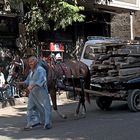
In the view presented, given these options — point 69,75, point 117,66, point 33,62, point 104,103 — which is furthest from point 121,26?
point 33,62

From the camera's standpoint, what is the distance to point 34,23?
21.2 meters

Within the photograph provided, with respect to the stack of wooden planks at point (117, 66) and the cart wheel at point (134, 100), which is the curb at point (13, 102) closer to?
the stack of wooden planks at point (117, 66)

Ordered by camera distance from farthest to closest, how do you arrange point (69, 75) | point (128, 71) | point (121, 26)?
point (121, 26) → point (128, 71) → point (69, 75)

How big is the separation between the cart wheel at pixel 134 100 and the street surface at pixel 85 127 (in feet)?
0.75

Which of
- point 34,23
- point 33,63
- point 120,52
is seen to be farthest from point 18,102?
point 33,63

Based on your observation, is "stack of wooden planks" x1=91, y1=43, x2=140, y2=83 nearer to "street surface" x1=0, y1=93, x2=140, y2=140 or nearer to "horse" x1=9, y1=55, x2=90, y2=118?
"horse" x1=9, y1=55, x2=90, y2=118

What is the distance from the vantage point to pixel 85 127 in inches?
464

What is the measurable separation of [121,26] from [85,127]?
19.3 metres

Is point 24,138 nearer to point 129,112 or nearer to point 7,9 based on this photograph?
point 129,112

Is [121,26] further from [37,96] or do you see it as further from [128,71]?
[37,96]

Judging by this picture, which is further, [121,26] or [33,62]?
[121,26]

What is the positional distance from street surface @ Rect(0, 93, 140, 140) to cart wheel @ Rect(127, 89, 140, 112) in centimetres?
23

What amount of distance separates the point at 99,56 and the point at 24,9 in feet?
26.5

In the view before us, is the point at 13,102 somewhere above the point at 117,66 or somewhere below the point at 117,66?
below
